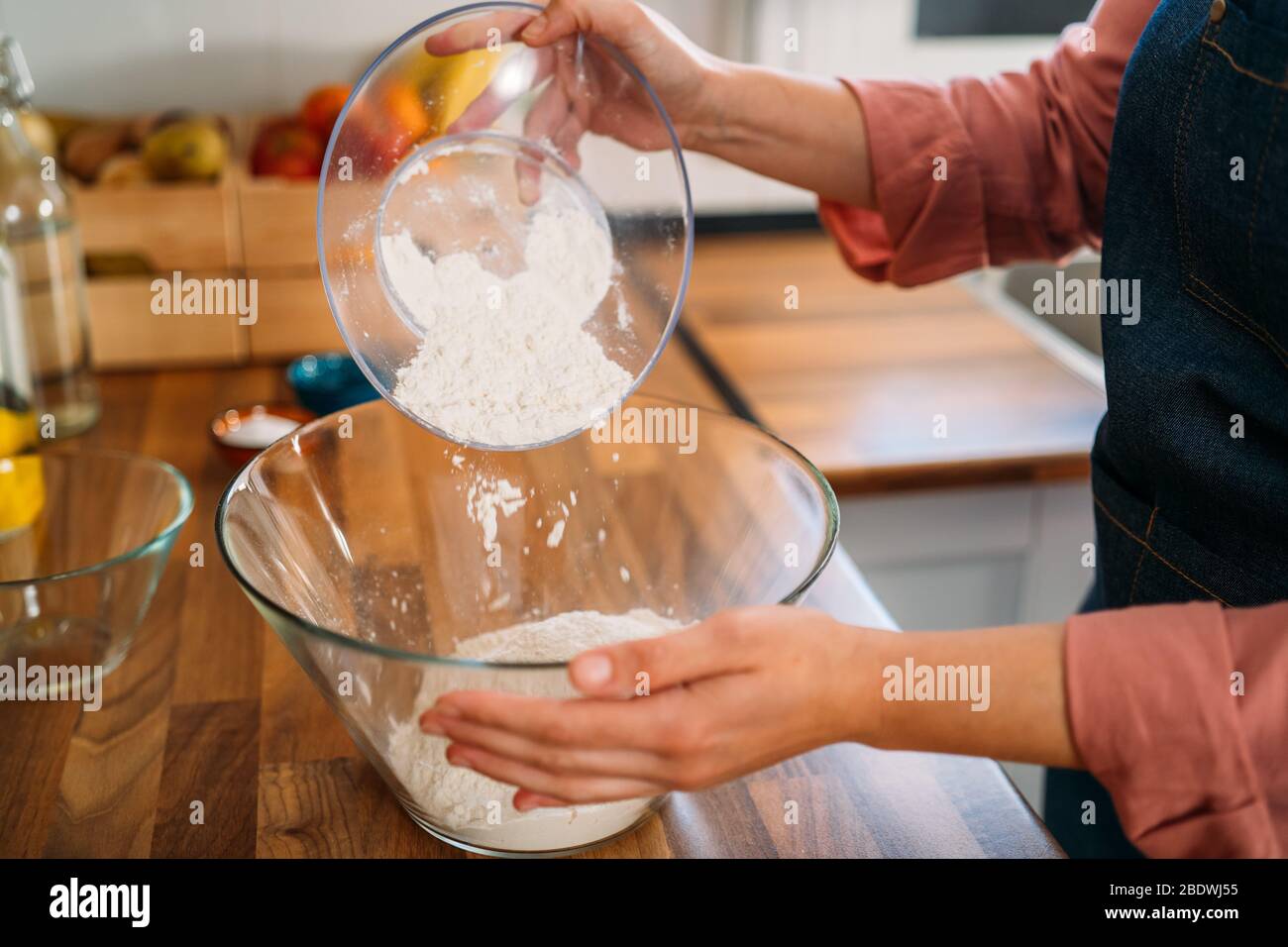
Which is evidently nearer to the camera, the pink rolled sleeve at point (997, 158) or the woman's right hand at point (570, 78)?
the woman's right hand at point (570, 78)

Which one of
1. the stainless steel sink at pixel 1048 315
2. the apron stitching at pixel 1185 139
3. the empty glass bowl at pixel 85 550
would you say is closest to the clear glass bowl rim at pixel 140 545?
the empty glass bowl at pixel 85 550

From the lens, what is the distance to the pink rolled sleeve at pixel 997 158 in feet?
3.17

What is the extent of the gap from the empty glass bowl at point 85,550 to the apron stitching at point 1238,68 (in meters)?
0.72

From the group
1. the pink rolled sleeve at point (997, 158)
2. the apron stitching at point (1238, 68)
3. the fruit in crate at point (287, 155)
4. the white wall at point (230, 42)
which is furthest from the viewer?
the white wall at point (230, 42)

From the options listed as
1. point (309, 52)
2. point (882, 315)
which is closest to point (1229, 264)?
point (882, 315)

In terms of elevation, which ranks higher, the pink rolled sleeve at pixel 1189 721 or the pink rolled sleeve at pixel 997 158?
the pink rolled sleeve at pixel 997 158

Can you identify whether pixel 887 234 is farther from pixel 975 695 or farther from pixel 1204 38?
pixel 975 695

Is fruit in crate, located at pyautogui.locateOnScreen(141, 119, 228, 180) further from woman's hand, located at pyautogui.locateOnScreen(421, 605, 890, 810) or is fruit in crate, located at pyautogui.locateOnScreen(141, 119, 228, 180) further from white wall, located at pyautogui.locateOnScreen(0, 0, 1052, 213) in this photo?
woman's hand, located at pyautogui.locateOnScreen(421, 605, 890, 810)

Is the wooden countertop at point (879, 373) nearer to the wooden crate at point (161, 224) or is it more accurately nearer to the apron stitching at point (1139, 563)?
the apron stitching at point (1139, 563)

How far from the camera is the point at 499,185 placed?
2.82 ft

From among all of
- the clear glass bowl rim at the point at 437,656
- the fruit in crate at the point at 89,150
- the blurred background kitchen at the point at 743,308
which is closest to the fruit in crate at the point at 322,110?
the blurred background kitchen at the point at 743,308

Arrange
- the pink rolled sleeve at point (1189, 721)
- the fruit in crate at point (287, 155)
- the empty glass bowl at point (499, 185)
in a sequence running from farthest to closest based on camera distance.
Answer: the fruit in crate at point (287, 155), the empty glass bowl at point (499, 185), the pink rolled sleeve at point (1189, 721)

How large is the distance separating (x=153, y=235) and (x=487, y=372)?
2.46ft

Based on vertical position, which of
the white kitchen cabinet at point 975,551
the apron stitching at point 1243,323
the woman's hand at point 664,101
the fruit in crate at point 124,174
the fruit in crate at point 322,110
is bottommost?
the white kitchen cabinet at point 975,551
